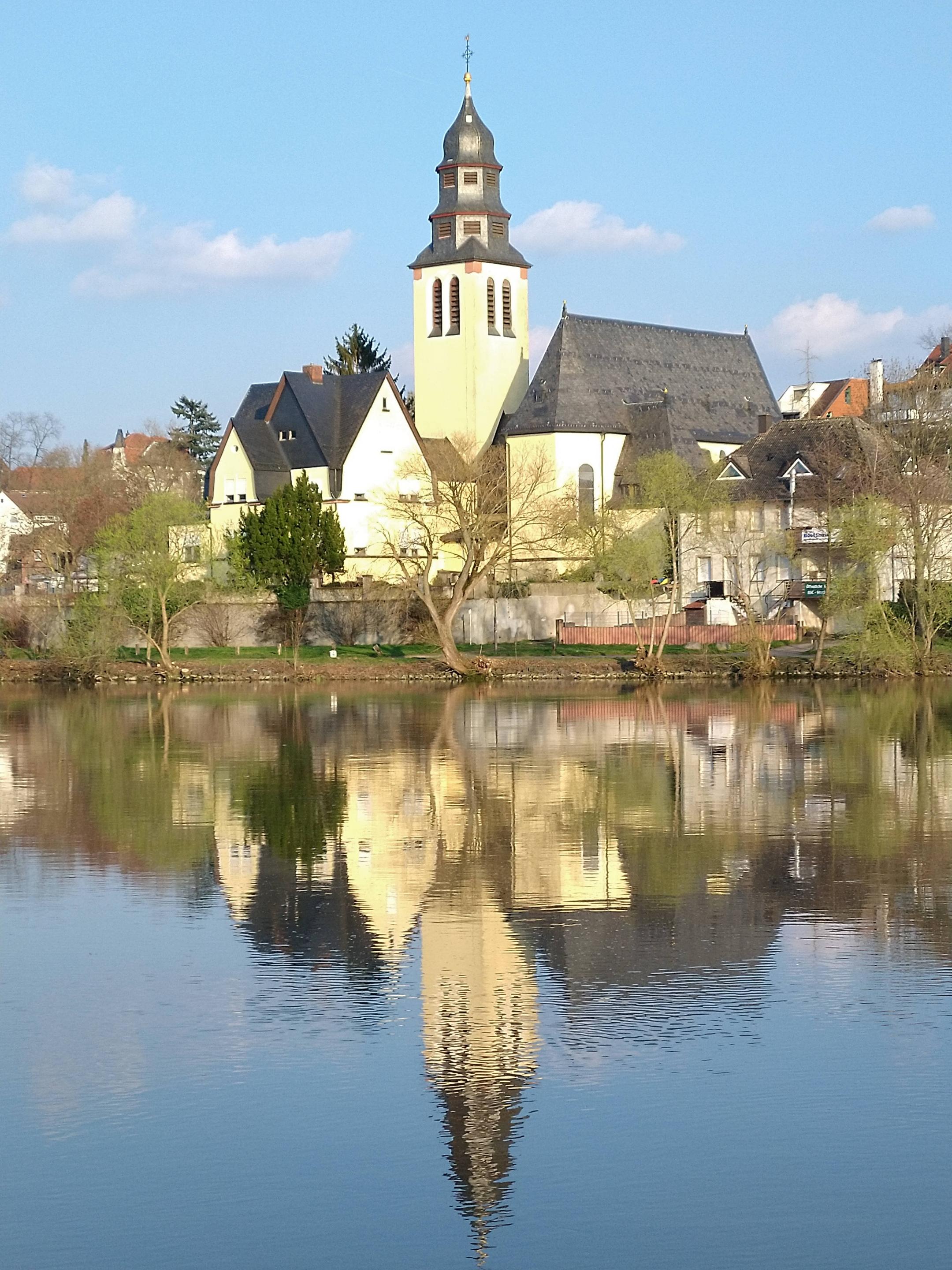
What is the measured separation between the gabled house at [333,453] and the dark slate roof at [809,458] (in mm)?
15403

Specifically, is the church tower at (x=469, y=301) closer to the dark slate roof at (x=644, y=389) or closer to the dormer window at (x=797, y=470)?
the dark slate roof at (x=644, y=389)

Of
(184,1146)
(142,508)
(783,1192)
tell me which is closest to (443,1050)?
(184,1146)

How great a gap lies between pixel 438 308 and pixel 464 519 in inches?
1198

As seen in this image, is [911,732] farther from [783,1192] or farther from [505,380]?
[505,380]

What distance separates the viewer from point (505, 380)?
91.9m

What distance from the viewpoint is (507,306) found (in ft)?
303

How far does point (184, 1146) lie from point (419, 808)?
15.5 metres

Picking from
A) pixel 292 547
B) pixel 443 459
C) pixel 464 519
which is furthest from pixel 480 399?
pixel 464 519

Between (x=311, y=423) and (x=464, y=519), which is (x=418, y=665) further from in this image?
(x=311, y=423)

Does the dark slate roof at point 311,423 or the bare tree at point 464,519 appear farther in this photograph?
the dark slate roof at point 311,423

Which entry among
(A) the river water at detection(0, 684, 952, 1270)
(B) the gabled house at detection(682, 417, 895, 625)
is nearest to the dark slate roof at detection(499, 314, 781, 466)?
(B) the gabled house at detection(682, 417, 895, 625)

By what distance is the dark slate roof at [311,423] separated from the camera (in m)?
84.5

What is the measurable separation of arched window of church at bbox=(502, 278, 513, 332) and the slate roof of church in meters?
9.07

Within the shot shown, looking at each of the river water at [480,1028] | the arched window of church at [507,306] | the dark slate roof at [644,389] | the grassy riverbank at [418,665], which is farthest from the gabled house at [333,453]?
the river water at [480,1028]
